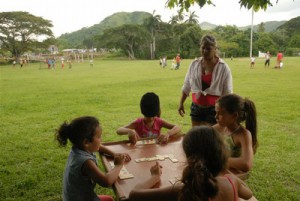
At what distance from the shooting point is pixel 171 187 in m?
1.93

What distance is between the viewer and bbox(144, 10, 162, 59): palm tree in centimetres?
6381

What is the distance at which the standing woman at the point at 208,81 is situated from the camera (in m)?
3.56

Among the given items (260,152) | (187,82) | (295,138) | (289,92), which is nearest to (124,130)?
(187,82)

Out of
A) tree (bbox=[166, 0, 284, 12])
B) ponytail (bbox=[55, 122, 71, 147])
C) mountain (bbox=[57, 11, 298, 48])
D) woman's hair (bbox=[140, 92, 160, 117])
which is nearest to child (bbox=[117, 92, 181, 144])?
woman's hair (bbox=[140, 92, 160, 117])

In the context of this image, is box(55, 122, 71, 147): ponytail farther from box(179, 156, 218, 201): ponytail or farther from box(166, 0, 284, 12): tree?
box(166, 0, 284, 12): tree

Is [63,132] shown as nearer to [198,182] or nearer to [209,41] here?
[198,182]

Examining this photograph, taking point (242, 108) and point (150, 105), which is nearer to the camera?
point (242, 108)

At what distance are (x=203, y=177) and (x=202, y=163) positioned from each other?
0.27 ft

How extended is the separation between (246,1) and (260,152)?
2726mm

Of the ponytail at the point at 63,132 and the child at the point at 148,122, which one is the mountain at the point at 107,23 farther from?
the ponytail at the point at 63,132

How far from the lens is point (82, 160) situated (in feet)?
7.55

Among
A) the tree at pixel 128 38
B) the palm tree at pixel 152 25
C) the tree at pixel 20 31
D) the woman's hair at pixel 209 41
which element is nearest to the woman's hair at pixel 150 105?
the woman's hair at pixel 209 41

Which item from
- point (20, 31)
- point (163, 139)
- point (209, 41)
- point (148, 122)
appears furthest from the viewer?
point (20, 31)

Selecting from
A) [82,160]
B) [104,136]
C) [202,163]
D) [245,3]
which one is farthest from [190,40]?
[202,163]
